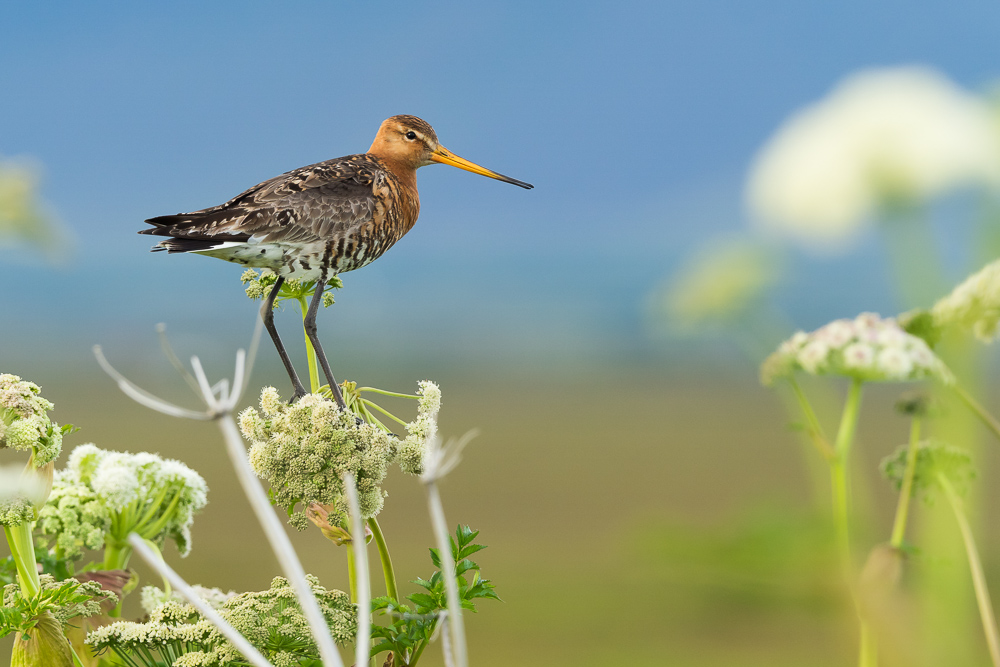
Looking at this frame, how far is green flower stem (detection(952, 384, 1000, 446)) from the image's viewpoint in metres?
1.20

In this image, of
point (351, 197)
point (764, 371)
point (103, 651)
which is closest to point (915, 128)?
point (764, 371)

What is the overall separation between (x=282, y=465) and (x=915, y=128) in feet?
4.84

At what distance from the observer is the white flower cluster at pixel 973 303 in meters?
1.33

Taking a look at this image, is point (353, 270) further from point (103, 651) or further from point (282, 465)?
point (103, 651)

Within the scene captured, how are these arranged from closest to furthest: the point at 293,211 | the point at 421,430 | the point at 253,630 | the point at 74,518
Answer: the point at 253,630
the point at 421,430
the point at 293,211
the point at 74,518

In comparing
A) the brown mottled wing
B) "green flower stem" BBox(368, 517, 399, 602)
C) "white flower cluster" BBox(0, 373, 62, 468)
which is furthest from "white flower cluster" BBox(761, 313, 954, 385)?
"white flower cluster" BBox(0, 373, 62, 468)

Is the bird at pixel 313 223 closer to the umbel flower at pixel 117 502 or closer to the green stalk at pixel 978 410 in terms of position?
the umbel flower at pixel 117 502

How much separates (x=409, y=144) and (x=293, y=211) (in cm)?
61

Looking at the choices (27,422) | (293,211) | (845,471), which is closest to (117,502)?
(27,422)

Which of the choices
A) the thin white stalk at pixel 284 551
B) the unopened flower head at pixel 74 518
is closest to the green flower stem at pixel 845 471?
the thin white stalk at pixel 284 551

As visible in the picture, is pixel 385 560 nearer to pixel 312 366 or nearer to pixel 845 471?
pixel 312 366

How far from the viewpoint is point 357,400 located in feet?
7.36

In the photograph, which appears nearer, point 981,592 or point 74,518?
point 981,592

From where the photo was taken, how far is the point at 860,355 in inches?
59.3
